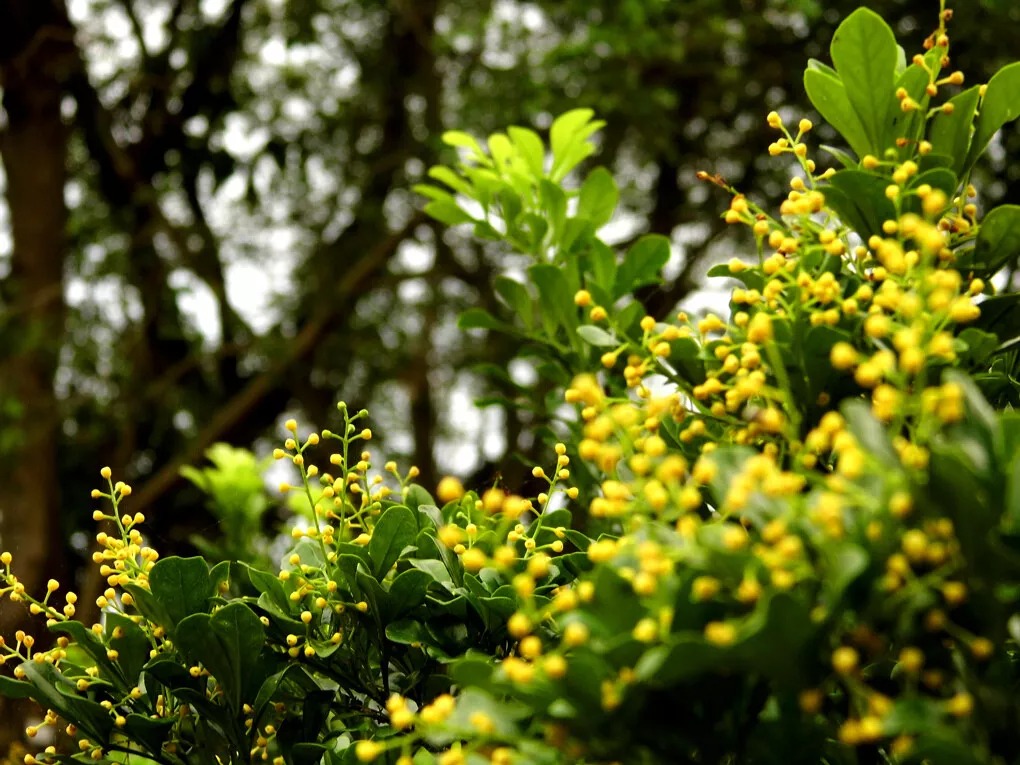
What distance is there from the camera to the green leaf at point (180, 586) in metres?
0.73

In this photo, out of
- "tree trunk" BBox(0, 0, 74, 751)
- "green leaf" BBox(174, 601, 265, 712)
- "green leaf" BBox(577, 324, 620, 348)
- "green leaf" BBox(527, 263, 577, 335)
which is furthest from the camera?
"tree trunk" BBox(0, 0, 74, 751)

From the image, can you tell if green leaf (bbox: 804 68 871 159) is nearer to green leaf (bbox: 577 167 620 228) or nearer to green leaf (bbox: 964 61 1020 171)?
green leaf (bbox: 964 61 1020 171)

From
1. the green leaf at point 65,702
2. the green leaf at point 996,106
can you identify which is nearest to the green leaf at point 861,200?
the green leaf at point 996,106

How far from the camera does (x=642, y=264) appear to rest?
104 cm

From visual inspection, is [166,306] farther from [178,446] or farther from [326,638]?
[326,638]

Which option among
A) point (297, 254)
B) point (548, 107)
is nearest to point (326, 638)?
point (548, 107)

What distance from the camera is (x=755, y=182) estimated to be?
320 cm

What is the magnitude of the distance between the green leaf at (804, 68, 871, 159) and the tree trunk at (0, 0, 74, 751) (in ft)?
10.1

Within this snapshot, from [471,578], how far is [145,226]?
3.52 metres

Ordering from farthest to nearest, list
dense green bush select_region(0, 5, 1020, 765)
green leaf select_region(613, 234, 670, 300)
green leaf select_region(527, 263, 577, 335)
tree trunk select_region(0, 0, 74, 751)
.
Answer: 1. tree trunk select_region(0, 0, 74, 751)
2. green leaf select_region(613, 234, 670, 300)
3. green leaf select_region(527, 263, 577, 335)
4. dense green bush select_region(0, 5, 1020, 765)

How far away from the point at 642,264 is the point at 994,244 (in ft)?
1.24

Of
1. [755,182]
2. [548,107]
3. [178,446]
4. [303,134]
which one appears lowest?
[178,446]

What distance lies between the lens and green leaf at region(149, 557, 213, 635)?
28.8 inches

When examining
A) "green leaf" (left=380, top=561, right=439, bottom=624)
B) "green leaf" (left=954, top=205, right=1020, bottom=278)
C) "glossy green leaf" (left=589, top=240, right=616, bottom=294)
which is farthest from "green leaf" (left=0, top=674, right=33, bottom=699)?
"green leaf" (left=954, top=205, right=1020, bottom=278)
